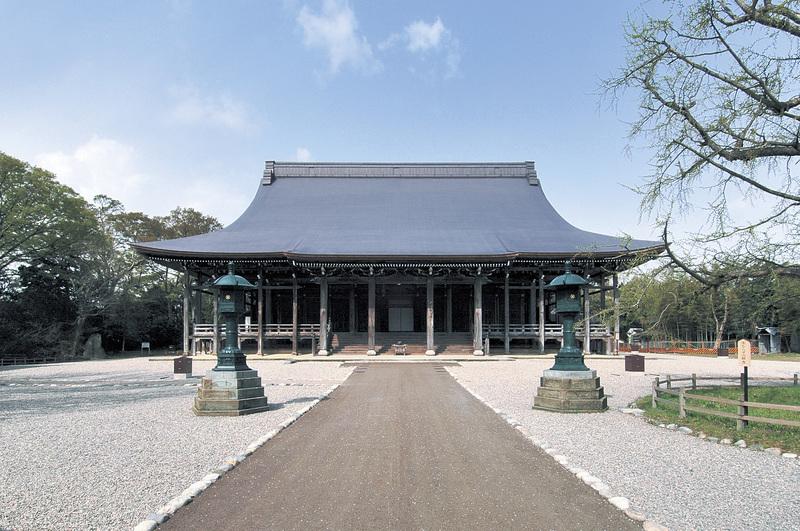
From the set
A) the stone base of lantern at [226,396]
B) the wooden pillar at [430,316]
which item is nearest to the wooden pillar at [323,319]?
the wooden pillar at [430,316]

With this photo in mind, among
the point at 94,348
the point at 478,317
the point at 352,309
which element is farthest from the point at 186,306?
the point at 478,317

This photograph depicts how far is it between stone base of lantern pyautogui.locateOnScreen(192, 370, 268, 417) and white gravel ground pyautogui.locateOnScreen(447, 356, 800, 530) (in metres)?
5.12

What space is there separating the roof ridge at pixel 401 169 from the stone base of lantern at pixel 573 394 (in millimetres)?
28407

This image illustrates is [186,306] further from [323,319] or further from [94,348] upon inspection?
[94,348]

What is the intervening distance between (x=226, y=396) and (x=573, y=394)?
6.88m

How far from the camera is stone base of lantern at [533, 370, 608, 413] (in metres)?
9.81

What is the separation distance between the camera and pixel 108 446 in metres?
7.20

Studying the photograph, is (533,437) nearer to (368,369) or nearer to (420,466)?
(420,466)

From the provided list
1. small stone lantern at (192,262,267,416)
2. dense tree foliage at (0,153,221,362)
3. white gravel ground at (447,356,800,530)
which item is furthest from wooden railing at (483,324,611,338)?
dense tree foliage at (0,153,221,362)

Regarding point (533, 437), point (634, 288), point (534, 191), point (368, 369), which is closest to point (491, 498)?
point (533, 437)

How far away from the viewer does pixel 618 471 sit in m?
5.92

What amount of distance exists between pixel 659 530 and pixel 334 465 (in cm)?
357

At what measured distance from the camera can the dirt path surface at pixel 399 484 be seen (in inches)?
173

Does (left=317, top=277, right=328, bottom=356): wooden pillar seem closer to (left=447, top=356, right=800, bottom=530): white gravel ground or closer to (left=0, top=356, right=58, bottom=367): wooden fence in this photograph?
(left=447, top=356, right=800, bottom=530): white gravel ground
